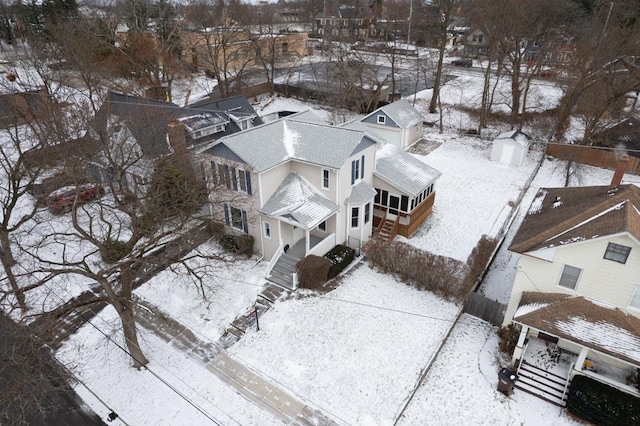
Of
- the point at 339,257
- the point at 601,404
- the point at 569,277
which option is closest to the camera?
the point at 601,404

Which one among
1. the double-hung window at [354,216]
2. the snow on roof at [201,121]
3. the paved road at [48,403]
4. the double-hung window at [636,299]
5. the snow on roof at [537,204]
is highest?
the snow on roof at [201,121]

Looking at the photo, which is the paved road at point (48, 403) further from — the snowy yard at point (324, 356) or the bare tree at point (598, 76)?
the bare tree at point (598, 76)

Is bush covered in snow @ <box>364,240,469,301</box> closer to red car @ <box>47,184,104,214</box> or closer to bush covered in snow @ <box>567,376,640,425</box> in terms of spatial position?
bush covered in snow @ <box>567,376,640,425</box>

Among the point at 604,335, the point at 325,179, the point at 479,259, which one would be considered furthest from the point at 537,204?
the point at 325,179

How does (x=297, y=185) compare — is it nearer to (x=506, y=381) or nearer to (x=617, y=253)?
(x=506, y=381)

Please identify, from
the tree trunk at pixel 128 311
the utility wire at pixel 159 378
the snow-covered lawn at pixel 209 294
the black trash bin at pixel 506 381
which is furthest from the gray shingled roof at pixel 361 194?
the utility wire at pixel 159 378

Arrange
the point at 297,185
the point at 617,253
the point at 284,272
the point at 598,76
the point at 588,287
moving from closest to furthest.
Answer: the point at 617,253 < the point at 588,287 < the point at 284,272 < the point at 297,185 < the point at 598,76
